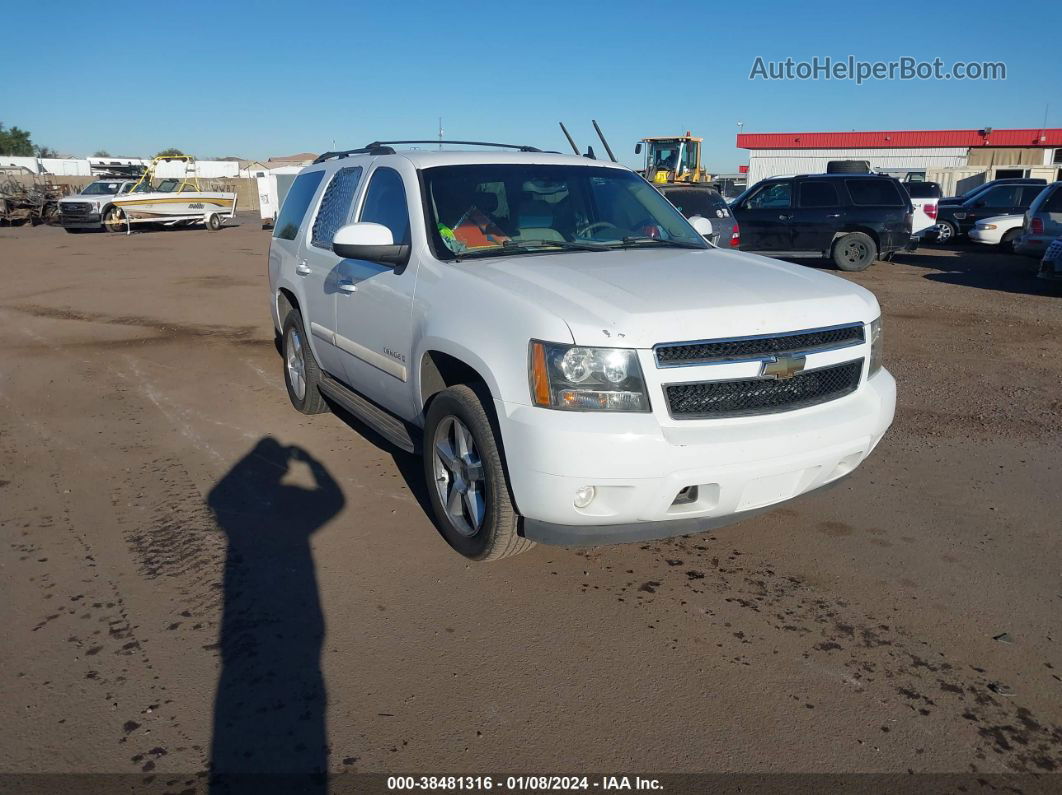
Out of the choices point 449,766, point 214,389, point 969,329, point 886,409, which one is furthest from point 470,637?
point 969,329

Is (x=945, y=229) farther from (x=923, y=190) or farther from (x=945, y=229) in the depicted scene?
(x=923, y=190)

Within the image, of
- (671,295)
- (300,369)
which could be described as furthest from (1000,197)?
(671,295)

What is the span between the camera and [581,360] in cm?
320

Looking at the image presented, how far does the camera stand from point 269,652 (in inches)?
126

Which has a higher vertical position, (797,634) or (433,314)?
(433,314)

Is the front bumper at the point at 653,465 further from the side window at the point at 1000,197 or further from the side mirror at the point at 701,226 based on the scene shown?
the side window at the point at 1000,197

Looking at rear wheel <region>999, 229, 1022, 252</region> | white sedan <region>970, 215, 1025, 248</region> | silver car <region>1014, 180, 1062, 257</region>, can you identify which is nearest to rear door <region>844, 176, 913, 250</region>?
silver car <region>1014, 180, 1062, 257</region>

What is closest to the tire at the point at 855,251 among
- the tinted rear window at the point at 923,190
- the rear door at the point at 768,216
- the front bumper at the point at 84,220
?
the rear door at the point at 768,216

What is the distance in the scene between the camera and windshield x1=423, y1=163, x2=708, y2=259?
4352 mm

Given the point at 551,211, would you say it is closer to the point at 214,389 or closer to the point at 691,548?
the point at 691,548

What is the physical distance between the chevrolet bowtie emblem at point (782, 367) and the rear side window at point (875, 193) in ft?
44.3

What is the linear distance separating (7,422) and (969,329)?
32.8 ft

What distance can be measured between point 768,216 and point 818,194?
987 millimetres

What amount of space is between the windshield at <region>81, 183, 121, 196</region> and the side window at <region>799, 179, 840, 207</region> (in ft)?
78.6
